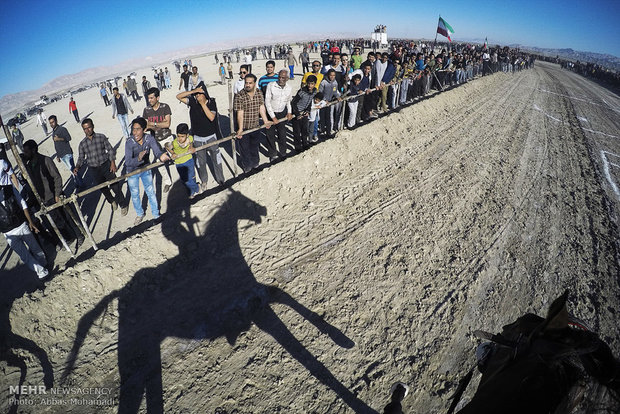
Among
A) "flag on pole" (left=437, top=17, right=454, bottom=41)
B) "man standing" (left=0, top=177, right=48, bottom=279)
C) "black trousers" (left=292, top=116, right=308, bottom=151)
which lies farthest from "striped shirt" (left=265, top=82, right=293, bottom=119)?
"flag on pole" (left=437, top=17, right=454, bottom=41)

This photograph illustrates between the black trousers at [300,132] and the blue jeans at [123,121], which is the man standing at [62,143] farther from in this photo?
the black trousers at [300,132]

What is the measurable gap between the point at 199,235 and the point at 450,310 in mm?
4709

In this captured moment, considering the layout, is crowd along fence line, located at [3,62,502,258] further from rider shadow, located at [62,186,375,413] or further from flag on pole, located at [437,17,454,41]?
flag on pole, located at [437,17,454,41]

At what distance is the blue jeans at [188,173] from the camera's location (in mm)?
5796

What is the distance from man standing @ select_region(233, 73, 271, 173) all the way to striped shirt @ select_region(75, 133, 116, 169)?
2.87 meters

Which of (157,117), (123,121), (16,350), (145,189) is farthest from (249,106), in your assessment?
(123,121)

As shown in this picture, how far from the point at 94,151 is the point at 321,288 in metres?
5.64

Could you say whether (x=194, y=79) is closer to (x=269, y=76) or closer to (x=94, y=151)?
(x=269, y=76)

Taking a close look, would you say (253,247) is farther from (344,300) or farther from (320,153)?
(320,153)

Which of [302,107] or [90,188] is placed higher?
[302,107]

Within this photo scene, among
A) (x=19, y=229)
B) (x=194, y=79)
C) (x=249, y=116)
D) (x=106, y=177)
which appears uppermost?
(x=194, y=79)

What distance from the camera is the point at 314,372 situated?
333 centimetres

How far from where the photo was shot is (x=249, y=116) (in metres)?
6.62

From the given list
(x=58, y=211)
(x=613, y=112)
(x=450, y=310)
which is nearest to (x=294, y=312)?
(x=450, y=310)
